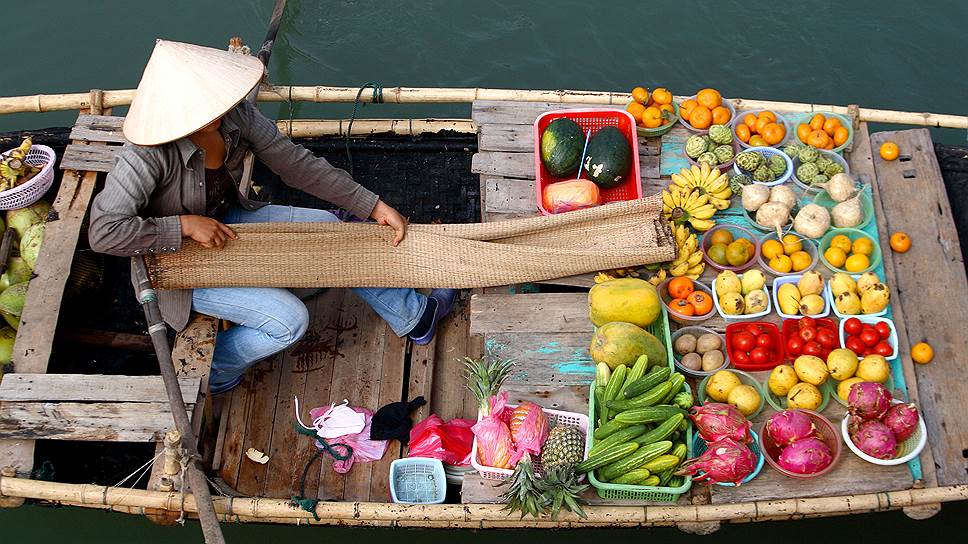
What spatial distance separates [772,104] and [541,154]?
1370mm

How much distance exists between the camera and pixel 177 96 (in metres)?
3.14

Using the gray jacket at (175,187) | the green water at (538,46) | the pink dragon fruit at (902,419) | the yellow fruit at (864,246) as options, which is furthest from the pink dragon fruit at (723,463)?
the green water at (538,46)

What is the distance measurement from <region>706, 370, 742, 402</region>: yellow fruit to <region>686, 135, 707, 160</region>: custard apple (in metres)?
1.25

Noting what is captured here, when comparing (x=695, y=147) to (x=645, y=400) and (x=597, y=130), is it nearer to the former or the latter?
(x=597, y=130)

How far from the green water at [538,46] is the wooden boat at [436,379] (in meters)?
1.78

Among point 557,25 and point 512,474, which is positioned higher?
point 557,25

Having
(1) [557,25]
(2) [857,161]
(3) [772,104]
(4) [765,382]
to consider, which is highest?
(1) [557,25]

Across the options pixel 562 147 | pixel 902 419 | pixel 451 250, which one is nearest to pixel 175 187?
pixel 451 250

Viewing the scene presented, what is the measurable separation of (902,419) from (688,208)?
4.38 feet

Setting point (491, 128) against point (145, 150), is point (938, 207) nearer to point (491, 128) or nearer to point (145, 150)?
point (491, 128)

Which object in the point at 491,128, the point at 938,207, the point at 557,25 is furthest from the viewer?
the point at 557,25

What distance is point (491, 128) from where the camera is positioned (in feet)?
14.4

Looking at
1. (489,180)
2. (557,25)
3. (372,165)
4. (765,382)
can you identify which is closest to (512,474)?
(765,382)

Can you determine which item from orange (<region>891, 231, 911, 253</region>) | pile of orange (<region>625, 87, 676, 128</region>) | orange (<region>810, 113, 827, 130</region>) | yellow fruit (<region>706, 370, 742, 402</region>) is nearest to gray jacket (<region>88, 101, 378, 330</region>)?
pile of orange (<region>625, 87, 676, 128</region>)
